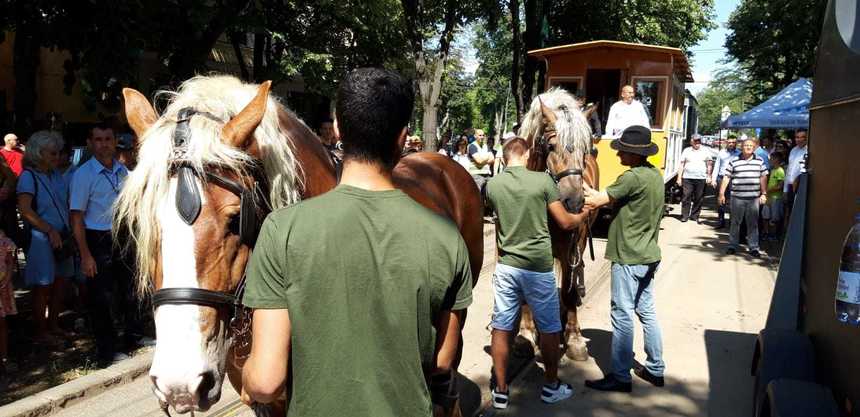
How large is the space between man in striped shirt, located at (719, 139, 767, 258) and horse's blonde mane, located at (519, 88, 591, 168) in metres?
6.41

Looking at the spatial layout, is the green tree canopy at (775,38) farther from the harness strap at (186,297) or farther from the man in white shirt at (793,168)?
the harness strap at (186,297)

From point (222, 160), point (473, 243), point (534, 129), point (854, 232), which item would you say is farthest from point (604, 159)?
point (222, 160)

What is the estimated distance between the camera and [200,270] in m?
1.86

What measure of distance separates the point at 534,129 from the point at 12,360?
191 inches

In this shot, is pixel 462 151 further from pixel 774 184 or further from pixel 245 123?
pixel 245 123

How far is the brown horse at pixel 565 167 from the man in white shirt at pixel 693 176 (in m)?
9.41

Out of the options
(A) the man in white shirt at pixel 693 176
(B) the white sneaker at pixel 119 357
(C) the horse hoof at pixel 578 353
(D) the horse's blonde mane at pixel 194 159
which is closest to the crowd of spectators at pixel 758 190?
(A) the man in white shirt at pixel 693 176

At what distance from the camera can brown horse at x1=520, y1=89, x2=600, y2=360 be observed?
15.7 ft

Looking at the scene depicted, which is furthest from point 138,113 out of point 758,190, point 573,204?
point 758,190

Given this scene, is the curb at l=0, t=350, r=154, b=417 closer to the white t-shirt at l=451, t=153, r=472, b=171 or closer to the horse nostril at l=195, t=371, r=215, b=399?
the horse nostril at l=195, t=371, r=215, b=399

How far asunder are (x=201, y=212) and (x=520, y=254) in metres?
2.55

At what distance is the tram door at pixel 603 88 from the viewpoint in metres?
12.6

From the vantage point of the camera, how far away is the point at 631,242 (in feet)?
14.5

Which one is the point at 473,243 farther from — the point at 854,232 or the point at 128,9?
the point at 128,9
